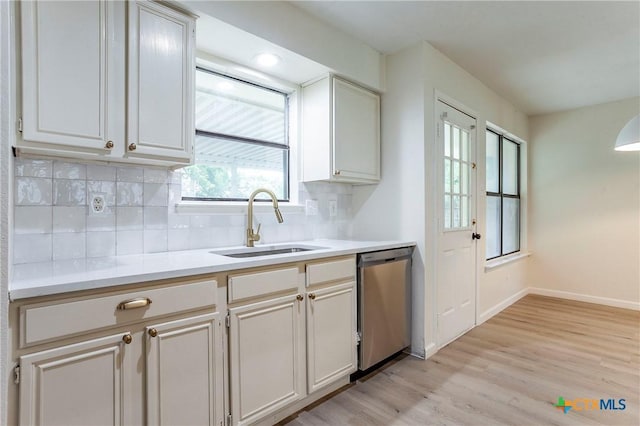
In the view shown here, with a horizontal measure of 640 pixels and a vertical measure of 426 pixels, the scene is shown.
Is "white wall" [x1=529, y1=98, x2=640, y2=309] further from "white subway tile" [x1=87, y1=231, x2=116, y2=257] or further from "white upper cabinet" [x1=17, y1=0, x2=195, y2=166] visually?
"white subway tile" [x1=87, y1=231, x2=116, y2=257]

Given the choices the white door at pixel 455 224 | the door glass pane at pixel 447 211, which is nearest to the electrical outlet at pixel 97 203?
the white door at pixel 455 224

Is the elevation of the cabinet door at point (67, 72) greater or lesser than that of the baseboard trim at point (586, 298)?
greater

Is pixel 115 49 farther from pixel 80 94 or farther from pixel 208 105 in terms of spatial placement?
pixel 208 105

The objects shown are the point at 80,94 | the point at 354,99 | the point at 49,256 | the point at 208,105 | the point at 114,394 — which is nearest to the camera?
the point at 114,394

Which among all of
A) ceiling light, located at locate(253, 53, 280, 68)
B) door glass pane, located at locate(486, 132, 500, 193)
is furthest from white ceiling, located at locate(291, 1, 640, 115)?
door glass pane, located at locate(486, 132, 500, 193)

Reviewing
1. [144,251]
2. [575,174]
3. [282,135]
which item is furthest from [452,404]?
[575,174]

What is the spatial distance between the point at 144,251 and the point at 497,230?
13.1 feet

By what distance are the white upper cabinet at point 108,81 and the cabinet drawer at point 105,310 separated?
26.8 inches

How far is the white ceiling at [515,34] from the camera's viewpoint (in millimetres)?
2184

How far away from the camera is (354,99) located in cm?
269

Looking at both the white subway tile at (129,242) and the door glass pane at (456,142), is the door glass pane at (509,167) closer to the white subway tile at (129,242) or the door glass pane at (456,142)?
the door glass pane at (456,142)

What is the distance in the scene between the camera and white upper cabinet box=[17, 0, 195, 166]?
133cm

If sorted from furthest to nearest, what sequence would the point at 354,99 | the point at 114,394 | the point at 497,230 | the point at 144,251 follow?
the point at 497,230 → the point at 354,99 → the point at 144,251 → the point at 114,394

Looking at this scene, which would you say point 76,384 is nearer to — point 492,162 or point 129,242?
point 129,242
